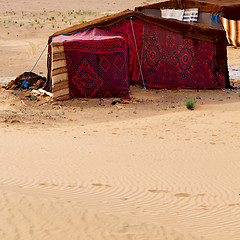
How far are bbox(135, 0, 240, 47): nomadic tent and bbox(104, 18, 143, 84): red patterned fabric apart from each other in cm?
937

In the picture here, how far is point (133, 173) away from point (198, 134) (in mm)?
3082

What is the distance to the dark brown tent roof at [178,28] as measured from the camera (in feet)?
42.7

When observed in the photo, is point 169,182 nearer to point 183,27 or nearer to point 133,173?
point 133,173

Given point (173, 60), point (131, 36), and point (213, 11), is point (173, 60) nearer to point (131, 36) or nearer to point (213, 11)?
point (131, 36)

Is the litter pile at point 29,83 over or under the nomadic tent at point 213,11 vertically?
under

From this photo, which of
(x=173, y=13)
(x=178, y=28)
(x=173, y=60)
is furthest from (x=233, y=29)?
(x=173, y=60)

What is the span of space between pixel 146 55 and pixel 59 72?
3283 millimetres

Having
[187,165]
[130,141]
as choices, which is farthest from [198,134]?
[187,165]

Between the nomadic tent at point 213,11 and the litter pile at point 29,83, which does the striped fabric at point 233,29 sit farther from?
the litter pile at point 29,83

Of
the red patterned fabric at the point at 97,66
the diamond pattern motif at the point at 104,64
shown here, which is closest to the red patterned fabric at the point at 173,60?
the red patterned fabric at the point at 97,66

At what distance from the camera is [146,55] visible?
13898 millimetres

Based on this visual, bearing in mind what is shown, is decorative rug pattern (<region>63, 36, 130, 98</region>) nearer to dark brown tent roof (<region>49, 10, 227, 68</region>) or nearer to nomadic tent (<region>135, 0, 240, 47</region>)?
dark brown tent roof (<region>49, 10, 227, 68</region>)

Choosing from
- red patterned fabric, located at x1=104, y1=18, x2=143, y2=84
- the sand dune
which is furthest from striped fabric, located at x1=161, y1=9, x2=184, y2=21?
the sand dune

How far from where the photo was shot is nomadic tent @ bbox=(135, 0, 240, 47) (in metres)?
22.2
